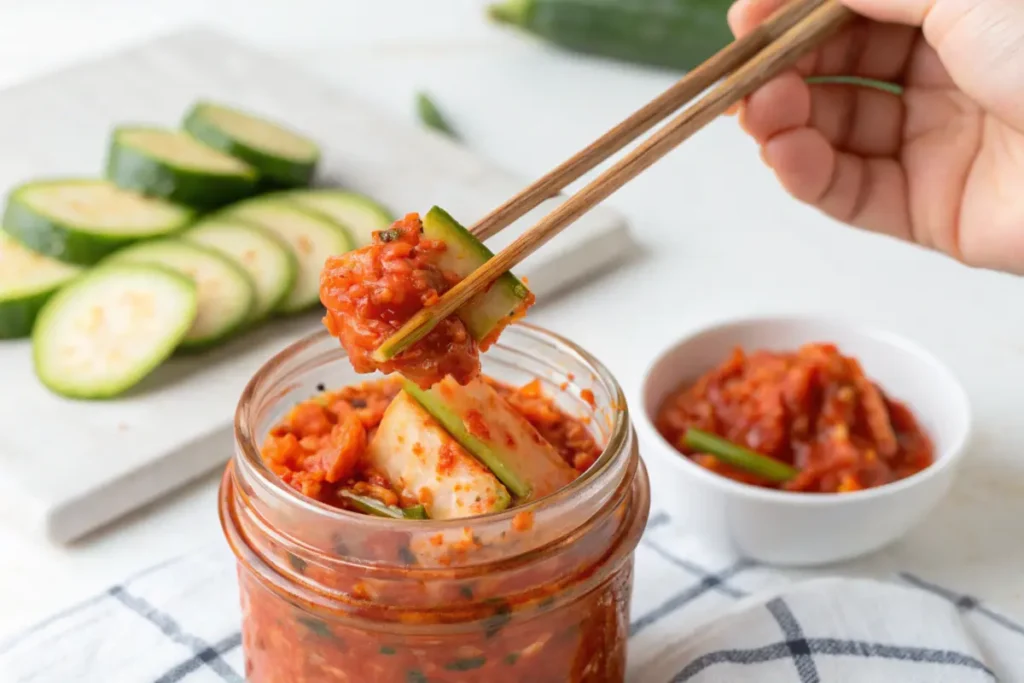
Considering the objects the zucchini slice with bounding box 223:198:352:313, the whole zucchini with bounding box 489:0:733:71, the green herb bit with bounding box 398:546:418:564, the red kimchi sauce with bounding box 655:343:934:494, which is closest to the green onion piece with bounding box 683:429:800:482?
the red kimchi sauce with bounding box 655:343:934:494

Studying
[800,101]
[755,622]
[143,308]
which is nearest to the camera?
[755,622]

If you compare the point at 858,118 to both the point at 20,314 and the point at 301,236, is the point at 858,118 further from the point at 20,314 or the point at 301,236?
the point at 20,314

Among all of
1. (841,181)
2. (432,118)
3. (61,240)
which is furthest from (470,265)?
(432,118)

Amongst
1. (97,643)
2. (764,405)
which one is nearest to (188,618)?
(97,643)

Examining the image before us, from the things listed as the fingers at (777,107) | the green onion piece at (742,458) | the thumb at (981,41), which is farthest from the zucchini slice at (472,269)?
the fingers at (777,107)

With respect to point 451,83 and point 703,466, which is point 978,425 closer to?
point 703,466

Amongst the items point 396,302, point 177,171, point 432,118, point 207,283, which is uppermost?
point 396,302

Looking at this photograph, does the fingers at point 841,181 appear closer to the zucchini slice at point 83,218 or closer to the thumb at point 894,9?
the thumb at point 894,9
